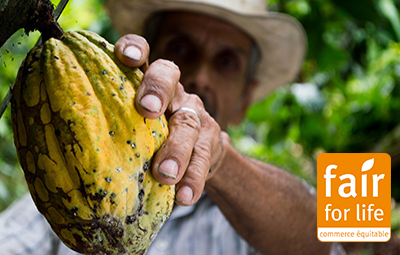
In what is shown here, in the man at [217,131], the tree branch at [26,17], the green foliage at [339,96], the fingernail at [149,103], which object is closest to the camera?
the tree branch at [26,17]

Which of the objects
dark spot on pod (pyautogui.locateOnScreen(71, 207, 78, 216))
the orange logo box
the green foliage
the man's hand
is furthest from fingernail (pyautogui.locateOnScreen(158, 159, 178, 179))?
the green foliage

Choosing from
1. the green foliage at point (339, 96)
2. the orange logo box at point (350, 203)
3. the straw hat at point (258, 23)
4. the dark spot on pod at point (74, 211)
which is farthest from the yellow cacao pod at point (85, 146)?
the green foliage at point (339, 96)

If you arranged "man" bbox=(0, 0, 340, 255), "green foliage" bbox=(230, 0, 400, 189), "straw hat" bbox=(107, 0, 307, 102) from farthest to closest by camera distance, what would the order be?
1. "green foliage" bbox=(230, 0, 400, 189)
2. "straw hat" bbox=(107, 0, 307, 102)
3. "man" bbox=(0, 0, 340, 255)

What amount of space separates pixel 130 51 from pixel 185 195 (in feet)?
0.79

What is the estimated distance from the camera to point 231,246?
167cm

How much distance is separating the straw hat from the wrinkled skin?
0.07 meters

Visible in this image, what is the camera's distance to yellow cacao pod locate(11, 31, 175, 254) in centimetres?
49

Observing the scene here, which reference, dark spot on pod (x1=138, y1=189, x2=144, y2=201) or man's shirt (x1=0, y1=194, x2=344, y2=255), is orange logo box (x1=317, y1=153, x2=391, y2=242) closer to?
man's shirt (x1=0, y1=194, x2=344, y2=255)

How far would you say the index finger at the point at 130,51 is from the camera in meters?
0.56

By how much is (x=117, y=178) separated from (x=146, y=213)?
0.29 ft

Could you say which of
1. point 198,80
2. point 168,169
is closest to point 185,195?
point 168,169

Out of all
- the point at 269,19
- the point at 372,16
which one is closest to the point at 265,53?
the point at 269,19

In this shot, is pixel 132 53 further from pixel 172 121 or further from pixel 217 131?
pixel 217 131

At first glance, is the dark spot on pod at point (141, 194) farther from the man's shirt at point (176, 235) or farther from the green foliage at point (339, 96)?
the green foliage at point (339, 96)
